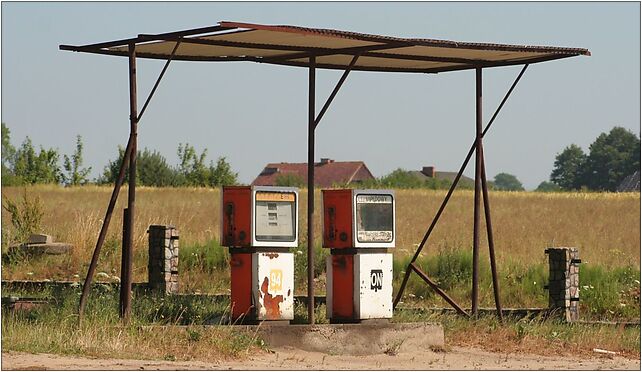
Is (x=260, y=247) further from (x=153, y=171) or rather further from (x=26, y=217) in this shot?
(x=153, y=171)

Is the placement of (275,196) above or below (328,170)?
below

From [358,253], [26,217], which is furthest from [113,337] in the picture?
[26,217]

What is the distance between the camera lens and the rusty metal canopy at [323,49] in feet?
51.1

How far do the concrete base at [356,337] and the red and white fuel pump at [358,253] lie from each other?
0.31 metres

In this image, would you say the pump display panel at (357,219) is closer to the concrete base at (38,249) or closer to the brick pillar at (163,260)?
the brick pillar at (163,260)

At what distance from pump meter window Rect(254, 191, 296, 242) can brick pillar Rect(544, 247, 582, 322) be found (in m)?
6.32

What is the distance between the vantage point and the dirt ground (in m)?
13.5

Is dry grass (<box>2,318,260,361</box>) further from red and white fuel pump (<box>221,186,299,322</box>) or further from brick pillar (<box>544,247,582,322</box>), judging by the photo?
brick pillar (<box>544,247,582,322</box>)

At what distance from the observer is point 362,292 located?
658 inches

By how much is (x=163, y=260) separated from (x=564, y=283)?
6.53 m

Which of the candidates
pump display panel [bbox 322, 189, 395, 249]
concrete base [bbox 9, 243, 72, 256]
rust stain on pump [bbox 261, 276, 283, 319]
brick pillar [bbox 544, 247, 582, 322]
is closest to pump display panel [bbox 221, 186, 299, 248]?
rust stain on pump [bbox 261, 276, 283, 319]

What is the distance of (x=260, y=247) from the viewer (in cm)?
1606

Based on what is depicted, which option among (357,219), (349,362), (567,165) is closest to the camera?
(349,362)

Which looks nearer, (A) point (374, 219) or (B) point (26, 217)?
(A) point (374, 219)
